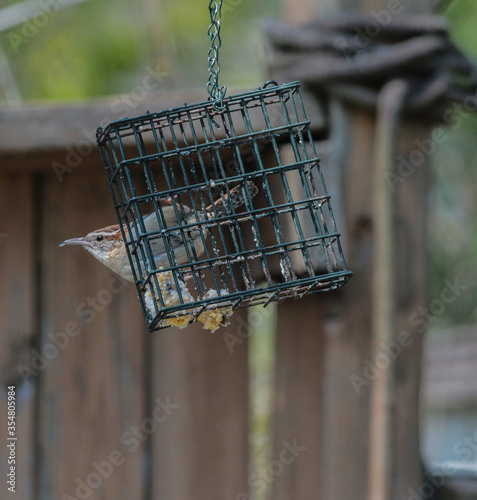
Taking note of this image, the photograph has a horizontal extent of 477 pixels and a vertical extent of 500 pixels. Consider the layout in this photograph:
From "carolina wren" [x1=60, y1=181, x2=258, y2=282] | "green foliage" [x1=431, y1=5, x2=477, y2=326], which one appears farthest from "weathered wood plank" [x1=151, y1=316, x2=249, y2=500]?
"green foliage" [x1=431, y1=5, x2=477, y2=326]

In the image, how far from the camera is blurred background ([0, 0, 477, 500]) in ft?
19.8

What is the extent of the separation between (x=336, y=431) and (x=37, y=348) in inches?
49.4

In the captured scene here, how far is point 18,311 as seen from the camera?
308 cm

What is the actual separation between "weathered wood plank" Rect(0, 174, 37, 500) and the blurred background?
175 centimetres

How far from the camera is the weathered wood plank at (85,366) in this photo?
10.1 feet

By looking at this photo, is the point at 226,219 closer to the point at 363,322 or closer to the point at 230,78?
the point at 363,322

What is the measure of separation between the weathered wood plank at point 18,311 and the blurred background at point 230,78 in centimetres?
175

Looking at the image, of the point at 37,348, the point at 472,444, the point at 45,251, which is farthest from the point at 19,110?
the point at 472,444

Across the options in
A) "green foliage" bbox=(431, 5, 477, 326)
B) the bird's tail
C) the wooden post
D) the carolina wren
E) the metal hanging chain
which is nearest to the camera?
the metal hanging chain

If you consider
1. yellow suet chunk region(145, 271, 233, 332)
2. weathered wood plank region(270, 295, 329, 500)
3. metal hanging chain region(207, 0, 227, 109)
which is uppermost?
metal hanging chain region(207, 0, 227, 109)

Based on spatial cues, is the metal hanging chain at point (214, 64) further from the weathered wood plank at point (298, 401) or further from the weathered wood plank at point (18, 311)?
the weathered wood plank at point (18, 311)

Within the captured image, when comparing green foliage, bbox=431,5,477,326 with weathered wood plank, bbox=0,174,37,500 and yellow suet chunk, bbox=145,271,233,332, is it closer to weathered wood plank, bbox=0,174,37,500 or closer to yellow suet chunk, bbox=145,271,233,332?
weathered wood plank, bbox=0,174,37,500

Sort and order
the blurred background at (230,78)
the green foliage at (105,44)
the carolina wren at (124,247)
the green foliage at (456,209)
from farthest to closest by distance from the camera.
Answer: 1. the green foliage at (456,209)
2. the green foliage at (105,44)
3. the blurred background at (230,78)
4. the carolina wren at (124,247)

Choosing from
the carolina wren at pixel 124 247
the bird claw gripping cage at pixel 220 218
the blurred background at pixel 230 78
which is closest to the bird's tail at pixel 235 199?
the bird claw gripping cage at pixel 220 218
